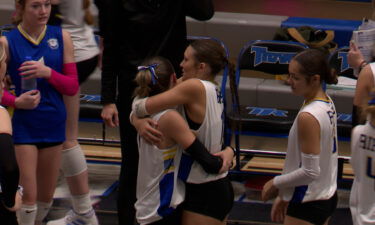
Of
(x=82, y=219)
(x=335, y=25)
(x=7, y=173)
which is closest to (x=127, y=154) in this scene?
(x=82, y=219)

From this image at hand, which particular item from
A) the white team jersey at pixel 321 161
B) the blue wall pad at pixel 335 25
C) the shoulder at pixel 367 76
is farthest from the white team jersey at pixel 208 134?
the blue wall pad at pixel 335 25

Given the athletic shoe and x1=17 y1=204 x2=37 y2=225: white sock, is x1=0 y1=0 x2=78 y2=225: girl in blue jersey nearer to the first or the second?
x1=17 y1=204 x2=37 y2=225: white sock

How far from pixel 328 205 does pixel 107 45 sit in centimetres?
158

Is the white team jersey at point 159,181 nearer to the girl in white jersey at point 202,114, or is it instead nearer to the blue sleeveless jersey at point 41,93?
the girl in white jersey at point 202,114

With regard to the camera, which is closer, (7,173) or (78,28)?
(7,173)

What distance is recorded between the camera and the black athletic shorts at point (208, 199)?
3.82 metres

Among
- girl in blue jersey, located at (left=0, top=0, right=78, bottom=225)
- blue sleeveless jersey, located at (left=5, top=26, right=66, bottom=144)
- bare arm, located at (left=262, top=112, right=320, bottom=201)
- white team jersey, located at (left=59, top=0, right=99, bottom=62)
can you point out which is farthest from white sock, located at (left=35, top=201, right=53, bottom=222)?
bare arm, located at (left=262, top=112, right=320, bottom=201)

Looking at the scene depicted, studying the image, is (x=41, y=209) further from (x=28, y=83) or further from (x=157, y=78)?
(x=157, y=78)

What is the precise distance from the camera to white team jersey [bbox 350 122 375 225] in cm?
327

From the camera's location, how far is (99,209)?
556cm

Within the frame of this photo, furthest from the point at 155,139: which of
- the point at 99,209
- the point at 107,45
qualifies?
the point at 99,209

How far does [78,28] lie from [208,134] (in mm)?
1244

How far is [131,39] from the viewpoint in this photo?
4594 mm

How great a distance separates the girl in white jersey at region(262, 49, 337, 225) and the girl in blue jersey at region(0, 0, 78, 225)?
4.30ft
